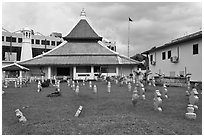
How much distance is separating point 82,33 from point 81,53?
15.4 feet

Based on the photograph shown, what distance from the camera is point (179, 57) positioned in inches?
893

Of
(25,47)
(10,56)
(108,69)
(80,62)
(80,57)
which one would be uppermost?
(25,47)

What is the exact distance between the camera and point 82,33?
36.9 metres

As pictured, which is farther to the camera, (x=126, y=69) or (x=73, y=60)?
(x=126, y=69)

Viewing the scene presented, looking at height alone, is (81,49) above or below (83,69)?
above

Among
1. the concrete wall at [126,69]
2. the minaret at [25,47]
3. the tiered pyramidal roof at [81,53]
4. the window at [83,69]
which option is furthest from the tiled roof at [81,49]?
the minaret at [25,47]

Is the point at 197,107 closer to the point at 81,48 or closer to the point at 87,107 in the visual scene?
the point at 87,107

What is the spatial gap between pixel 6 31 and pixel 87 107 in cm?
5170

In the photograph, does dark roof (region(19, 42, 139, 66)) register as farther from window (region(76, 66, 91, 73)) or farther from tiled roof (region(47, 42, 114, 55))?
window (region(76, 66, 91, 73))

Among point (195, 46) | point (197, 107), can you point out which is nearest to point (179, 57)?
point (195, 46)

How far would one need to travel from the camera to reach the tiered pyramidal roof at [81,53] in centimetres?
3188

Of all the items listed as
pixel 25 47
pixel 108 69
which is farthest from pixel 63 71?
pixel 25 47

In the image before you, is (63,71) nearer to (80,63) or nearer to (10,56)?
(80,63)

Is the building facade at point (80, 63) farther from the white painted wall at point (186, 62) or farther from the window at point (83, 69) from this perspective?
the white painted wall at point (186, 62)
